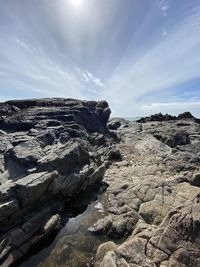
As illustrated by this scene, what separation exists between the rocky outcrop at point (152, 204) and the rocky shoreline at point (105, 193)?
67 millimetres

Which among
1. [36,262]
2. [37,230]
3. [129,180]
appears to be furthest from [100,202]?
[36,262]

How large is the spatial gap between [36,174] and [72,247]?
34.9 ft

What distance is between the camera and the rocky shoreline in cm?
1697

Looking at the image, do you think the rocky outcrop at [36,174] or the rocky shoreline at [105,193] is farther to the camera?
the rocky outcrop at [36,174]

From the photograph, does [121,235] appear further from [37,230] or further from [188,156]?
[188,156]

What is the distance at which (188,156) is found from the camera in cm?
5197

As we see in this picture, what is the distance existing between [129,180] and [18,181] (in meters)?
18.6

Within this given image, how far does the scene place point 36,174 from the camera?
98.3ft

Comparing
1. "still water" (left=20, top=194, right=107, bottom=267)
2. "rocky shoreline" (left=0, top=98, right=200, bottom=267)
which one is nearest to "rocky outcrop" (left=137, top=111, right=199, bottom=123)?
"rocky shoreline" (left=0, top=98, right=200, bottom=267)

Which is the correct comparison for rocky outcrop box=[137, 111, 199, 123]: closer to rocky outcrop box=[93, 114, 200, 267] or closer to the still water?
rocky outcrop box=[93, 114, 200, 267]

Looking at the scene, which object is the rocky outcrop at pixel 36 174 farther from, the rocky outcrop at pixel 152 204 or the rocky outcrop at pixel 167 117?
the rocky outcrop at pixel 167 117

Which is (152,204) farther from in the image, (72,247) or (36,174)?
(36,174)

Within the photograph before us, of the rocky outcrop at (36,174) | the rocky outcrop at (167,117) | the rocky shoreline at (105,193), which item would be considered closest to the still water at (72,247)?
the rocky shoreline at (105,193)

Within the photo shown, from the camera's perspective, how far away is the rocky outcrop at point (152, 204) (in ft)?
53.4
